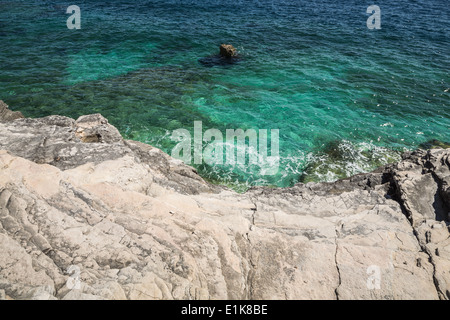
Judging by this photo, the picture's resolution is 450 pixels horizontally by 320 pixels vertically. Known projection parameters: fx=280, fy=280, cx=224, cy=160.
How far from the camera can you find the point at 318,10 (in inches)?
1216

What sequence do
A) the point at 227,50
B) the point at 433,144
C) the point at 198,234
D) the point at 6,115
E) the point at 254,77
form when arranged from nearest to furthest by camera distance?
the point at 198,234, the point at 6,115, the point at 433,144, the point at 254,77, the point at 227,50

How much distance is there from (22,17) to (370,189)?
1344 inches

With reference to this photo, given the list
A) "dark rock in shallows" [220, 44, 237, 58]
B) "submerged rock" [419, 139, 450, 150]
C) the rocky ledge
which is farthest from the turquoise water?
the rocky ledge

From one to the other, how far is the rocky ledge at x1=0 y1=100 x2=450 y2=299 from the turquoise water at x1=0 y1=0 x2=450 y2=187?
4.78 m

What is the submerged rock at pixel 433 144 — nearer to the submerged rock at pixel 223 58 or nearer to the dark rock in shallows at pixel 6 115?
the submerged rock at pixel 223 58

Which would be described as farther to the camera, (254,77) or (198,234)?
(254,77)

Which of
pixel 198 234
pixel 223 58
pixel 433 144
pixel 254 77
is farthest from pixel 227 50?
pixel 198 234

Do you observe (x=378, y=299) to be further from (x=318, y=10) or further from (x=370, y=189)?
(x=318, y=10)

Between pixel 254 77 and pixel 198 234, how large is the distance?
51.2 ft

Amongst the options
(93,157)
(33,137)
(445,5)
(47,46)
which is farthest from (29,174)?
(445,5)

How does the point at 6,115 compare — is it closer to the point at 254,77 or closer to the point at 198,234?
the point at 198,234

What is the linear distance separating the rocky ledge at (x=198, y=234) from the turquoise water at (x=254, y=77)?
Answer: 478 centimetres

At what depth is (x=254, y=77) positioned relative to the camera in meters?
19.2

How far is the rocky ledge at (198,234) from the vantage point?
184 inches
